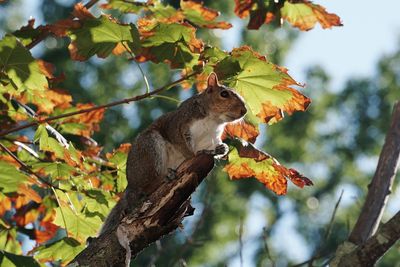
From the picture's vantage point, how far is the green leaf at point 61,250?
168 inches

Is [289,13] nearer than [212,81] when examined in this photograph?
No

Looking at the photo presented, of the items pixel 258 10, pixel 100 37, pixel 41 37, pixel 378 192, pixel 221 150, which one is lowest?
pixel 378 192

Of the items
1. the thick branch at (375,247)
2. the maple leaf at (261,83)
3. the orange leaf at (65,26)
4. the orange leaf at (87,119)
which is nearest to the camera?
the thick branch at (375,247)

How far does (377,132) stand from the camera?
→ 19.4 meters

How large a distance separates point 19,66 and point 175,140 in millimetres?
1118

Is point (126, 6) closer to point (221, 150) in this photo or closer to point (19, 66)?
point (19, 66)

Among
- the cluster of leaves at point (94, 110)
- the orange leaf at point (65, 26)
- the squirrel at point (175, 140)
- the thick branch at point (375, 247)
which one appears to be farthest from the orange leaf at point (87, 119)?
the thick branch at point (375, 247)

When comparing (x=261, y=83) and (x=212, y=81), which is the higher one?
(x=261, y=83)

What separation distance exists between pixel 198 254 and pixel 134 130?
9.91ft

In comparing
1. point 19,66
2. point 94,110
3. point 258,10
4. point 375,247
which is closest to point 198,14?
point 258,10

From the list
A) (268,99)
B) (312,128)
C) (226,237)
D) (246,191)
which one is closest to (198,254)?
(226,237)

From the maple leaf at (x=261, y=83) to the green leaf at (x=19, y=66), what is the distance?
2.95 feet

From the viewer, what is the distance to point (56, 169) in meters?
4.12

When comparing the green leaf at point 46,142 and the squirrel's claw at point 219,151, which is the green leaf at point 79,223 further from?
the squirrel's claw at point 219,151
